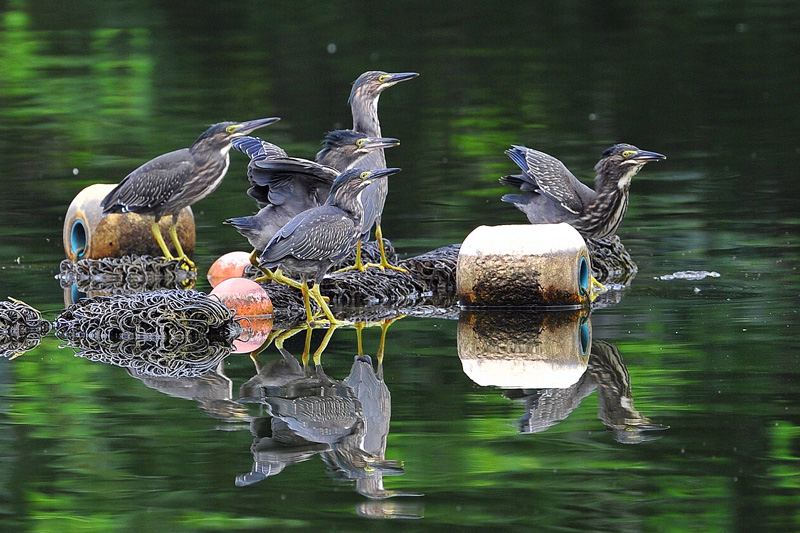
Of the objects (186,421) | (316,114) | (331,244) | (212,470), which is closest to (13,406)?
(186,421)

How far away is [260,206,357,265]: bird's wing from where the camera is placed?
11234mm

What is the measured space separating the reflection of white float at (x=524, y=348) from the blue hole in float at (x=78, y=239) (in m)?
4.59

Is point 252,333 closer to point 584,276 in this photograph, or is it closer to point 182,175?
point 584,276

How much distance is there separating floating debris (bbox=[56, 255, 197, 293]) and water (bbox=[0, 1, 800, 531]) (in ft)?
1.19

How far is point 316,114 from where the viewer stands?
80.0ft

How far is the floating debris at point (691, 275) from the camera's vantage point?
43.5ft

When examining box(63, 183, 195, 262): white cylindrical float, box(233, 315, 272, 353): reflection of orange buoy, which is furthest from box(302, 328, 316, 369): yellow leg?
box(63, 183, 195, 262): white cylindrical float

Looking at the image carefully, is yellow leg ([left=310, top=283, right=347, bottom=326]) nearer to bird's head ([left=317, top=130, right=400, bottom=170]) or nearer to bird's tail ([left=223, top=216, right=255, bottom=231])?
bird's tail ([left=223, top=216, right=255, bottom=231])

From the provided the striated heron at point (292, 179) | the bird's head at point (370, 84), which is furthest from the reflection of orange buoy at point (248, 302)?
the bird's head at point (370, 84)

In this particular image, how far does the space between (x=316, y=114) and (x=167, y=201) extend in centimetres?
1056

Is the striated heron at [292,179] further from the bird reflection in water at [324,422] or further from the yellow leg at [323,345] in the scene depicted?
the bird reflection in water at [324,422]

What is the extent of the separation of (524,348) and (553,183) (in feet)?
10.0

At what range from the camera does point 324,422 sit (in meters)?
8.73

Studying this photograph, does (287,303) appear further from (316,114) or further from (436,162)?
(316,114)
